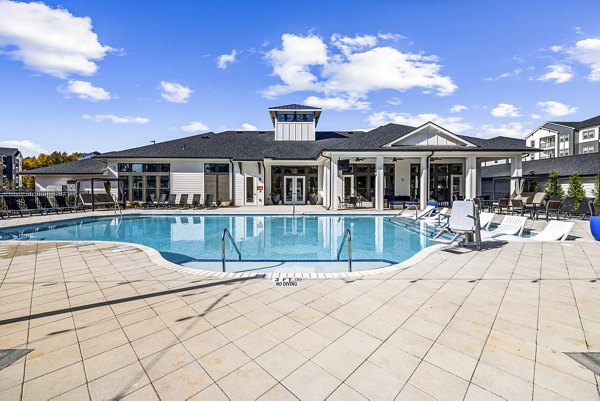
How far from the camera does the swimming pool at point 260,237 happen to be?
6.62 metres

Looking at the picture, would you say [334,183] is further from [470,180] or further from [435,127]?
[470,180]

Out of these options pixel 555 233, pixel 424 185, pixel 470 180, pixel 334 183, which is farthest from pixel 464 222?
pixel 470 180

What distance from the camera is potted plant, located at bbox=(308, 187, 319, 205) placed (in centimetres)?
2223

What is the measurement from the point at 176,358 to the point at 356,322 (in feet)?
5.82

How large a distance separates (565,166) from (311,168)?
2134 centimetres

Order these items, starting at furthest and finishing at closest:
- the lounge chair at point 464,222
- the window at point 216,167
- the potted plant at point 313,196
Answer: the potted plant at point 313,196
the window at point 216,167
the lounge chair at point 464,222

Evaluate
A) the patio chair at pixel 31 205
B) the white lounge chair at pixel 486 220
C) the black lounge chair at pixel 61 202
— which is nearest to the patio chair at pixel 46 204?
the patio chair at pixel 31 205

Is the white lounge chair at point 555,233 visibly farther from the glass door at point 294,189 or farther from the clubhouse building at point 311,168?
the glass door at point 294,189

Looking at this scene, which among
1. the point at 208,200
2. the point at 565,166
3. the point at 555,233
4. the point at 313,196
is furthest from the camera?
the point at 565,166

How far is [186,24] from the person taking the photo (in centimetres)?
1216

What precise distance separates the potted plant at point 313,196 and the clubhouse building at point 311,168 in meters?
0.08

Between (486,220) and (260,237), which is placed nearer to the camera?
(486,220)

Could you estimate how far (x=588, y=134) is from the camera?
3762 centimetres

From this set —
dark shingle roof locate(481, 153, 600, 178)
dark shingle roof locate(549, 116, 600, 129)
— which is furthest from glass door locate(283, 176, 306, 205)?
dark shingle roof locate(549, 116, 600, 129)
